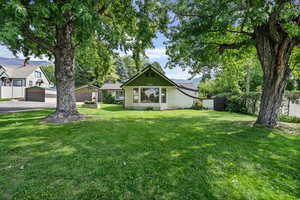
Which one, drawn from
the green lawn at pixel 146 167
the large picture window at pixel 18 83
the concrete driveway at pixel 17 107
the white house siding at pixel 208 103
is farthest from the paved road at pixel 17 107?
the white house siding at pixel 208 103

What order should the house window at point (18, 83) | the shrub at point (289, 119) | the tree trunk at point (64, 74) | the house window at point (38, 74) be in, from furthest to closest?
1. the house window at point (38, 74)
2. the house window at point (18, 83)
3. the shrub at point (289, 119)
4. the tree trunk at point (64, 74)

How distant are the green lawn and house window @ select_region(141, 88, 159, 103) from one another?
1008 cm

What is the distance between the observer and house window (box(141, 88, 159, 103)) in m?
15.0

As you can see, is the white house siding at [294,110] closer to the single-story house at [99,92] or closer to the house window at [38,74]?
the single-story house at [99,92]

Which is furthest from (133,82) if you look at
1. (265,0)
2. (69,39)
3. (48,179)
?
(48,179)

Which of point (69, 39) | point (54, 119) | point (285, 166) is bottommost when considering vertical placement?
point (285, 166)

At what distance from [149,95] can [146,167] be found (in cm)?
1223

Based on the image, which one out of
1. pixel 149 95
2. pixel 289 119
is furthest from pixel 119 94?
pixel 289 119

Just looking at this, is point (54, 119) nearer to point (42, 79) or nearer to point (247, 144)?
point (247, 144)

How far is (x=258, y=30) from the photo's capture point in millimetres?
6332

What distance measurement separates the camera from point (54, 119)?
7035mm

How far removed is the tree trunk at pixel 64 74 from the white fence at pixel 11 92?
2654 centimetres

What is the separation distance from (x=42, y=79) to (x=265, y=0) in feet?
131

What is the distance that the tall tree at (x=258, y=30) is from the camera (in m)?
4.61
